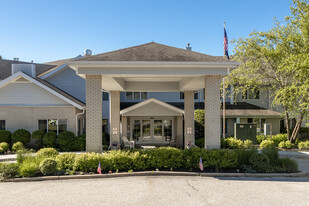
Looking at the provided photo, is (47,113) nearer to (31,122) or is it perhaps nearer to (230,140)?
(31,122)

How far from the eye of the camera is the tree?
1559cm

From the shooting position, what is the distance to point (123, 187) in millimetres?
7883

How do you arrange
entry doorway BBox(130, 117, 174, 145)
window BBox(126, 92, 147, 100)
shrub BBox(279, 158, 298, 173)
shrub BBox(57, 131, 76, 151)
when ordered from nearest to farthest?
shrub BBox(279, 158, 298, 173) < shrub BBox(57, 131, 76, 151) < entry doorway BBox(130, 117, 174, 145) < window BBox(126, 92, 147, 100)

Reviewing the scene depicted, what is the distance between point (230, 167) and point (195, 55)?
594cm

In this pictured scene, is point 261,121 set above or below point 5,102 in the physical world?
below

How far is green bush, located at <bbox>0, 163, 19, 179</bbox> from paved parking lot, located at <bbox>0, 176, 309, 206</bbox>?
56 cm

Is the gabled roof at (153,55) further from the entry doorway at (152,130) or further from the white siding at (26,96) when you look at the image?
the entry doorway at (152,130)

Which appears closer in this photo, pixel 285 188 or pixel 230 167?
pixel 285 188

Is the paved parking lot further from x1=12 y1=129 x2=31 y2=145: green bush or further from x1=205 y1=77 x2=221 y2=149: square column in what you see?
x1=12 y1=129 x2=31 y2=145: green bush

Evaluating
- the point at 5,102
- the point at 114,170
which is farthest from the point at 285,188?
the point at 5,102

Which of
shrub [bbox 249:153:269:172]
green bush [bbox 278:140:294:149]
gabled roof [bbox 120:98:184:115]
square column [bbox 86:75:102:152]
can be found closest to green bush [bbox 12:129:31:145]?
gabled roof [bbox 120:98:184:115]

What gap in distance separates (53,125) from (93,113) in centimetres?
786

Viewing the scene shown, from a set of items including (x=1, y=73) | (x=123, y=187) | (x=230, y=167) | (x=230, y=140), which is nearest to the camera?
(x=123, y=187)

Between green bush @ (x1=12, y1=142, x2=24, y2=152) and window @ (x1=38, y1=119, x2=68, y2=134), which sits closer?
green bush @ (x1=12, y1=142, x2=24, y2=152)
